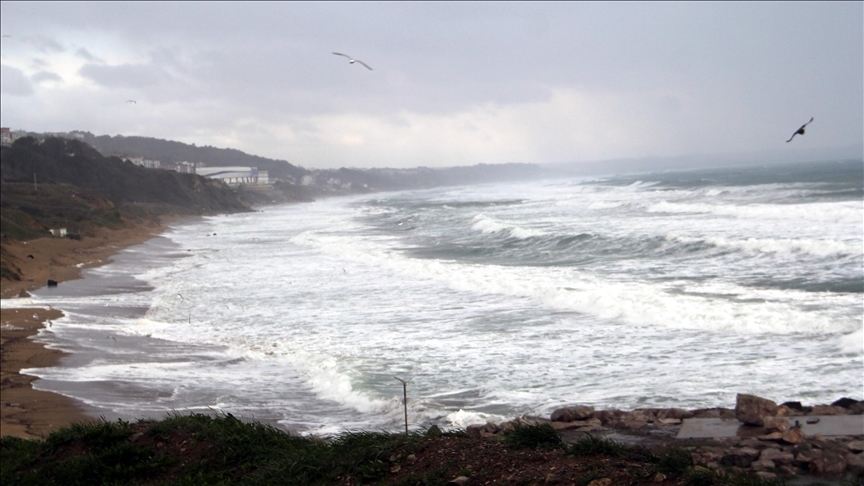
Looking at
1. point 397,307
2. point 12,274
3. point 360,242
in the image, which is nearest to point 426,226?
point 360,242

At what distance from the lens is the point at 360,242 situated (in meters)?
Result: 39.0

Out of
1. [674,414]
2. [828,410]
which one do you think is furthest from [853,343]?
[674,414]

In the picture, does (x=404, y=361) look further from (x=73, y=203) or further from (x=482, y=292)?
(x=73, y=203)

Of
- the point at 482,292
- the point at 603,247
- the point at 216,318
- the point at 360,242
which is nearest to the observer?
the point at 216,318

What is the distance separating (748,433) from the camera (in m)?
6.89

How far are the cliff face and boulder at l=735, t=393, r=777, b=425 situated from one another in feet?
247

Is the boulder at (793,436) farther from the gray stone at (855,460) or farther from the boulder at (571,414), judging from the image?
the boulder at (571,414)

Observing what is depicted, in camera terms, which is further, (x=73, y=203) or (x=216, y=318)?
(x=73, y=203)

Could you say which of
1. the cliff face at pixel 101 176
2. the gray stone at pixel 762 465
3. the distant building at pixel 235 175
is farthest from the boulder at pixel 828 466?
the distant building at pixel 235 175

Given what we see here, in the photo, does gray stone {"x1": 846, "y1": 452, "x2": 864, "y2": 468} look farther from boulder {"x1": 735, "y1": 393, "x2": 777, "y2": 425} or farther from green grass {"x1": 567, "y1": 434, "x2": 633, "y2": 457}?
green grass {"x1": 567, "y1": 434, "x2": 633, "y2": 457}

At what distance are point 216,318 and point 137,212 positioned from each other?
55960mm

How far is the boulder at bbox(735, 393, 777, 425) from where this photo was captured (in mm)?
7152

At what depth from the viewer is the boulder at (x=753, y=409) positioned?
715 cm

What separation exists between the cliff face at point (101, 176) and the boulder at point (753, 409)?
7533 cm
